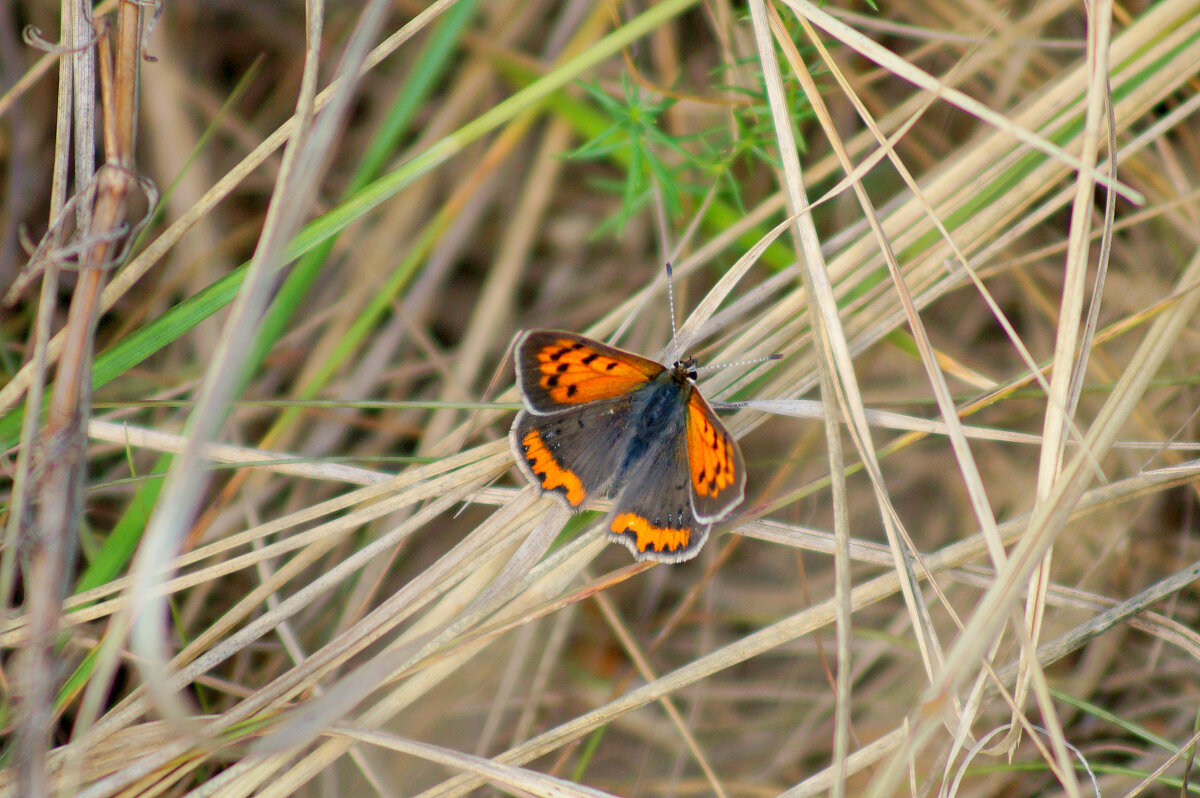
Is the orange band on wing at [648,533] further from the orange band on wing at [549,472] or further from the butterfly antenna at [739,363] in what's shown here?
the butterfly antenna at [739,363]

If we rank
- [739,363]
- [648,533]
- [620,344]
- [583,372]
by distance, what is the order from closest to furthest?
1. [648,533]
2. [739,363]
3. [583,372]
4. [620,344]

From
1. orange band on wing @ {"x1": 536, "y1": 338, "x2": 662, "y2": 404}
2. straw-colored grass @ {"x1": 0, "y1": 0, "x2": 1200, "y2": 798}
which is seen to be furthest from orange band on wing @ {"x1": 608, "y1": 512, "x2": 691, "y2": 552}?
orange band on wing @ {"x1": 536, "y1": 338, "x2": 662, "y2": 404}

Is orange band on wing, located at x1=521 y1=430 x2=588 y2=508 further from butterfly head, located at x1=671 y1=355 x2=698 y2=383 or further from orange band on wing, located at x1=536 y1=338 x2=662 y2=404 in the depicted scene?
butterfly head, located at x1=671 y1=355 x2=698 y2=383

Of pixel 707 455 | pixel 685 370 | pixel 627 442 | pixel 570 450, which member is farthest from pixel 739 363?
pixel 570 450

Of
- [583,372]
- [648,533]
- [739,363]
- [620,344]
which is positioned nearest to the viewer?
[648,533]

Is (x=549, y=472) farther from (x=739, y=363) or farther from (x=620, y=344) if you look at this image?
(x=620, y=344)

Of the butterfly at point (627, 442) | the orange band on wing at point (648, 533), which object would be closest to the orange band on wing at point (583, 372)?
the butterfly at point (627, 442)

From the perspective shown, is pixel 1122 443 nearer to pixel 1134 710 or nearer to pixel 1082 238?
pixel 1082 238

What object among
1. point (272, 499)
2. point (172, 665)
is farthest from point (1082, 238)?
point (272, 499)
